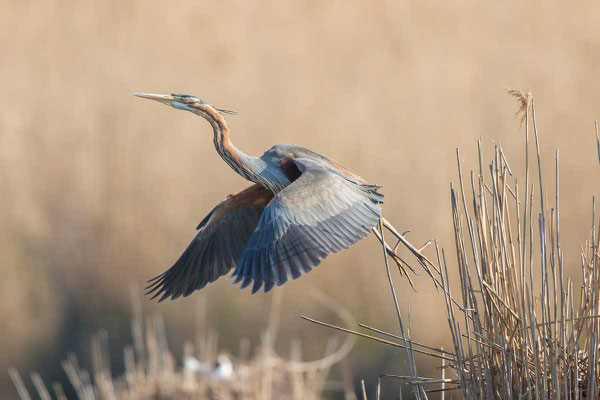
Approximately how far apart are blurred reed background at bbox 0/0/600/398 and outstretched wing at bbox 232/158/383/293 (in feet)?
11.4

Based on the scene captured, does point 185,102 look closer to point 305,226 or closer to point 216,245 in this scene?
point 216,245

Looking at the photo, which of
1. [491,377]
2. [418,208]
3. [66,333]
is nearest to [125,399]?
[66,333]

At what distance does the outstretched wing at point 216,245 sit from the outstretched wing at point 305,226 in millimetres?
384

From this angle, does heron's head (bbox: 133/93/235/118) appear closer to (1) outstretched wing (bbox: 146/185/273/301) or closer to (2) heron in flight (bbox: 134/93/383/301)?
(2) heron in flight (bbox: 134/93/383/301)

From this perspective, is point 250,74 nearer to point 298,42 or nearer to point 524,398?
point 298,42

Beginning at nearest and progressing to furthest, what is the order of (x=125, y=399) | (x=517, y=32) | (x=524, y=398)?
(x=524, y=398), (x=125, y=399), (x=517, y=32)

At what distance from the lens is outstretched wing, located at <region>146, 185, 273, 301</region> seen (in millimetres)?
3732

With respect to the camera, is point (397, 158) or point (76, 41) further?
point (76, 41)

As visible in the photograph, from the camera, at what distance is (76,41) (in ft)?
25.2

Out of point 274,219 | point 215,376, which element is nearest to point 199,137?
point 215,376

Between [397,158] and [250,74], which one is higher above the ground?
[250,74]

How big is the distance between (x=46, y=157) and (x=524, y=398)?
18.4ft

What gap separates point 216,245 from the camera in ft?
12.5

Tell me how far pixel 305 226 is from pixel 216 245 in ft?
2.12
